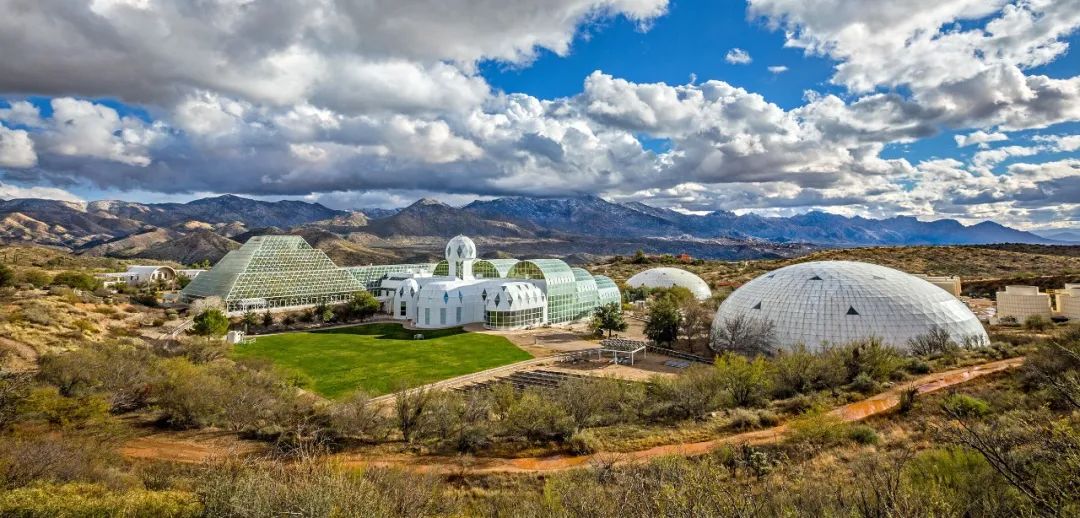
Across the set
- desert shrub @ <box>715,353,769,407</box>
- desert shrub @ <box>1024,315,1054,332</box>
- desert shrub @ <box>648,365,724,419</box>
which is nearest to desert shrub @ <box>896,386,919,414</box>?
desert shrub @ <box>715,353,769,407</box>

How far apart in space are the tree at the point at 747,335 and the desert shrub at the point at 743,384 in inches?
520

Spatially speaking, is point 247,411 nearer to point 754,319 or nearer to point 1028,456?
point 1028,456

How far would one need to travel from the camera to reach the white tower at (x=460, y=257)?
67688mm

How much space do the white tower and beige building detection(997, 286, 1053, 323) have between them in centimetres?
6424

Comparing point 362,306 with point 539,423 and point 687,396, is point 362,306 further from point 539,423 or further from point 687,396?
point 687,396

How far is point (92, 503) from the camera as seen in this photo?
11.3 metres

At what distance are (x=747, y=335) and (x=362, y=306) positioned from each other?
155 ft

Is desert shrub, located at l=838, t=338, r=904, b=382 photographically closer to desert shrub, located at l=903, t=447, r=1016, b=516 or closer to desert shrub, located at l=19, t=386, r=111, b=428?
desert shrub, located at l=903, t=447, r=1016, b=516

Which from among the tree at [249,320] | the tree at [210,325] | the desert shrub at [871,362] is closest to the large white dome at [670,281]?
the desert shrub at [871,362]

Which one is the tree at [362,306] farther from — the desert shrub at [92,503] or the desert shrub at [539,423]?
the desert shrub at [92,503]

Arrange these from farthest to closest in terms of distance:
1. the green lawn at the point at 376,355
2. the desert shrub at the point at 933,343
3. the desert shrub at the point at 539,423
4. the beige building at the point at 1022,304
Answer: the beige building at the point at 1022,304, the green lawn at the point at 376,355, the desert shrub at the point at 933,343, the desert shrub at the point at 539,423

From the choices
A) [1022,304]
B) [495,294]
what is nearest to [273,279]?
[495,294]

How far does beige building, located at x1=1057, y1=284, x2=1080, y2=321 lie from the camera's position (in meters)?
49.5

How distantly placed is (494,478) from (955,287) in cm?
7183
